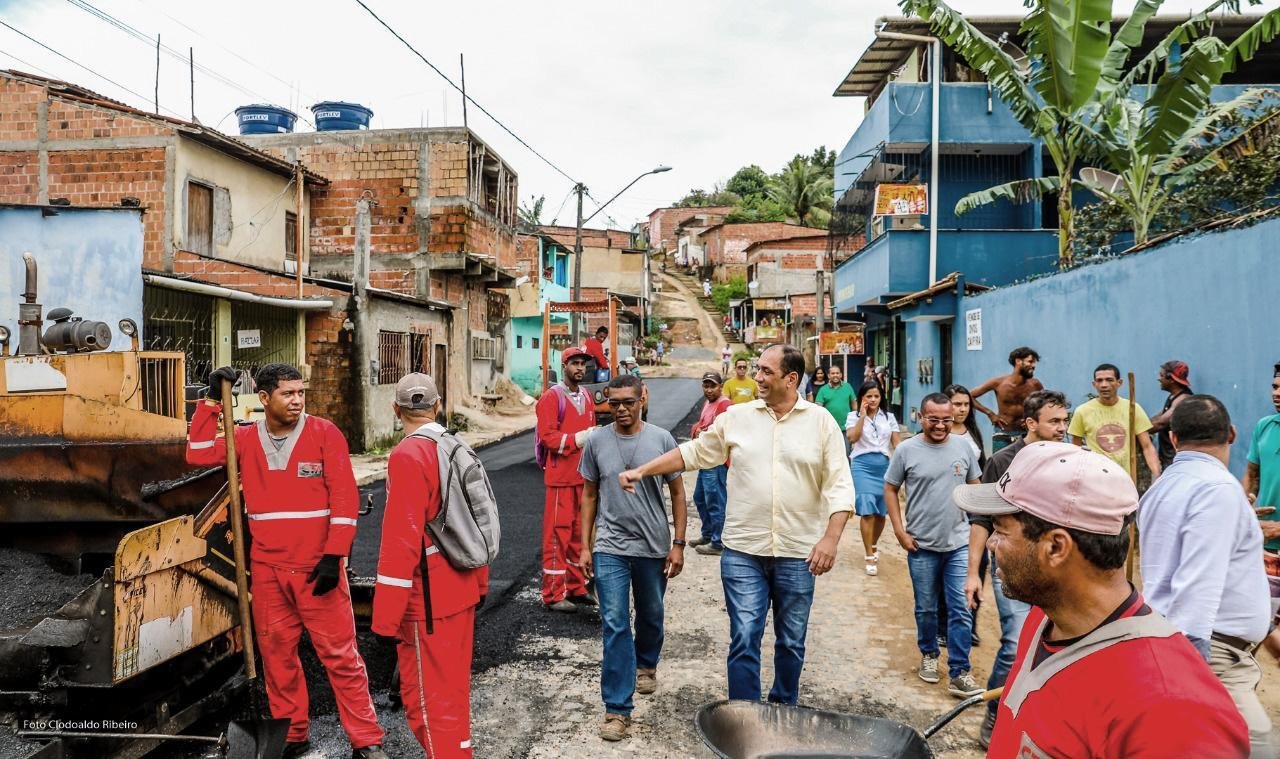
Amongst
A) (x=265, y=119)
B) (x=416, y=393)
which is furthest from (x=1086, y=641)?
(x=265, y=119)

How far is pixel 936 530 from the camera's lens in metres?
5.20

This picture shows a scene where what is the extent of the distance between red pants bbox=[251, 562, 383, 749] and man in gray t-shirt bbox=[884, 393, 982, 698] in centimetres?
315

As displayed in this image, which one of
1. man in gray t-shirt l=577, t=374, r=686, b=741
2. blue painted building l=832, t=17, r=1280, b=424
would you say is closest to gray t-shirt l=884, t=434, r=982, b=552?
man in gray t-shirt l=577, t=374, r=686, b=741

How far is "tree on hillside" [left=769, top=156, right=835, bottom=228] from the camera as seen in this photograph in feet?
178

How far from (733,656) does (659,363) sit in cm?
3691

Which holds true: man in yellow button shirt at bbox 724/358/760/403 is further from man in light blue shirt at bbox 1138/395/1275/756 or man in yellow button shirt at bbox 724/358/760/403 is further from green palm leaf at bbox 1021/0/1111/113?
man in light blue shirt at bbox 1138/395/1275/756

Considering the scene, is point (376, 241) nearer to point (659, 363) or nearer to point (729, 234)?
point (659, 363)

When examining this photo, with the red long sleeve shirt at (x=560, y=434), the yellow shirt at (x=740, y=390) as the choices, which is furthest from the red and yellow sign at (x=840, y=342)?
the red long sleeve shirt at (x=560, y=434)

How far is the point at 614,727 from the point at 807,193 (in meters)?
53.6

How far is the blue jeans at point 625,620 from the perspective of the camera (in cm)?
452

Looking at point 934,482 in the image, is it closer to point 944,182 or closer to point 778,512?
point 778,512

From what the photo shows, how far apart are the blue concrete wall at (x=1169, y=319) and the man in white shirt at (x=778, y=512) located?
5048mm

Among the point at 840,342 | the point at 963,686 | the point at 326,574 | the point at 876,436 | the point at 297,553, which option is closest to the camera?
the point at 326,574

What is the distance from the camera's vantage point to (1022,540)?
1.79m
